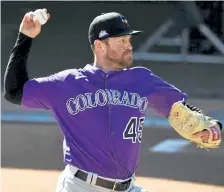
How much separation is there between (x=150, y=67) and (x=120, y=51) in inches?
432

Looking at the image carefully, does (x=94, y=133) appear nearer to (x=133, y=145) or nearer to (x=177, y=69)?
(x=133, y=145)

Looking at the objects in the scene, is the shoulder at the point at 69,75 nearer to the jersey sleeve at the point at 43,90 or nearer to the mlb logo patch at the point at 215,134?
the jersey sleeve at the point at 43,90

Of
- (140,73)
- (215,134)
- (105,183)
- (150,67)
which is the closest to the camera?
(215,134)

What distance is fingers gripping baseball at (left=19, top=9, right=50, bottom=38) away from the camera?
3543mm

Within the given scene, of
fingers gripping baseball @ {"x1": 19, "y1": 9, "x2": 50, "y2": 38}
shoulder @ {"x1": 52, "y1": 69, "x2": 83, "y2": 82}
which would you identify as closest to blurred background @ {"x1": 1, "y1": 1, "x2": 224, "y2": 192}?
shoulder @ {"x1": 52, "y1": 69, "x2": 83, "y2": 82}

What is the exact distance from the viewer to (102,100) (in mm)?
3547

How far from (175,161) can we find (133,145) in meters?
4.33

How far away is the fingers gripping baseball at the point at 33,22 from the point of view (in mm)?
3543

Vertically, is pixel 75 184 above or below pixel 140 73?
below

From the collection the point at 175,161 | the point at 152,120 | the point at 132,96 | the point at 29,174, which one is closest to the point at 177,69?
the point at 152,120

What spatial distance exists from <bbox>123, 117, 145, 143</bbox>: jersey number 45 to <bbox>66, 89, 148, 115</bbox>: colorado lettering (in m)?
0.09

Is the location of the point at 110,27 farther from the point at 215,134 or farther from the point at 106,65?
the point at 215,134

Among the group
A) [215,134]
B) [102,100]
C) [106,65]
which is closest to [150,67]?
[106,65]

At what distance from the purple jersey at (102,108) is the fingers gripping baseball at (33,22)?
1.02ft
